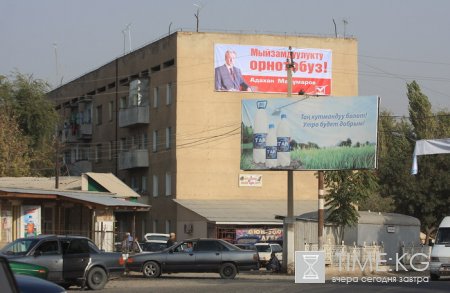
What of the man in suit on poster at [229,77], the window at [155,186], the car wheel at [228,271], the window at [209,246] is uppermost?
the man in suit on poster at [229,77]

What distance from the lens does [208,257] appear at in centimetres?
3347

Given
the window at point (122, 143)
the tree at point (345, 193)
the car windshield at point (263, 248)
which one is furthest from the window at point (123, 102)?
the tree at point (345, 193)

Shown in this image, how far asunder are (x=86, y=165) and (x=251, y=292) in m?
56.5

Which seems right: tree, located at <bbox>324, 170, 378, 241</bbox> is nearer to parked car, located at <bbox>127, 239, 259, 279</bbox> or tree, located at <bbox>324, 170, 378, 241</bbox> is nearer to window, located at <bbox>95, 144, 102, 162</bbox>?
parked car, located at <bbox>127, 239, 259, 279</bbox>

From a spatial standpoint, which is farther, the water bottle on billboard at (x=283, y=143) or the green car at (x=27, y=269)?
the water bottle on billboard at (x=283, y=143)

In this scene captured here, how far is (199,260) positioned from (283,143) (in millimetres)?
7310

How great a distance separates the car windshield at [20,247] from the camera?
25.4 metres

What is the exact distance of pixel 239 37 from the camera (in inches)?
2435

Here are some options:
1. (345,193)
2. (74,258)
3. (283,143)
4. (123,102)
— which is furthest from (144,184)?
(74,258)

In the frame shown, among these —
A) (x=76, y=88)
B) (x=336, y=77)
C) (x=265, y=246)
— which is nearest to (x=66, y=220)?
(x=265, y=246)

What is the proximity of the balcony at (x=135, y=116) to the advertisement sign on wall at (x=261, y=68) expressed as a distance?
746 centimetres

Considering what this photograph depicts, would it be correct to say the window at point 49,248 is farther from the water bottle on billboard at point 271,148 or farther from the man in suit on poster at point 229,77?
the man in suit on poster at point 229,77

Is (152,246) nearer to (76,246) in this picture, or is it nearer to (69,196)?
(69,196)

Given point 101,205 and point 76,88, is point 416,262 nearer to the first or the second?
point 101,205
